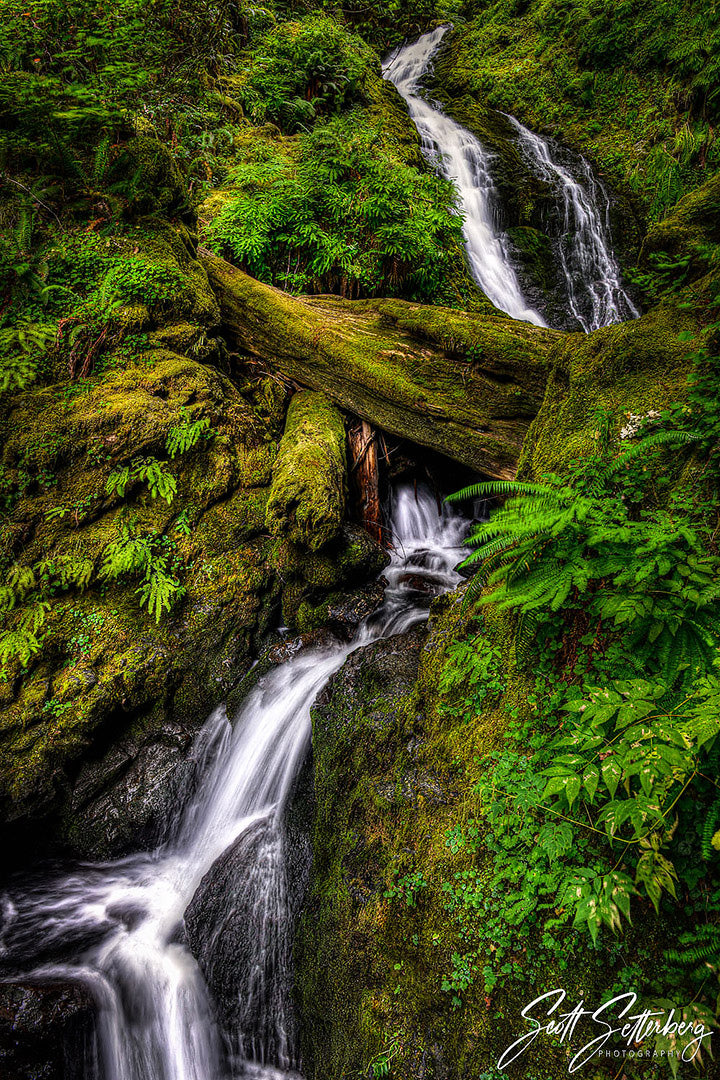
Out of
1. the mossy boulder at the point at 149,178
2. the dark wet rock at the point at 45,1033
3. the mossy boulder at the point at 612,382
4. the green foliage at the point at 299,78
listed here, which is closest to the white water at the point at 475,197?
the green foliage at the point at 299,78

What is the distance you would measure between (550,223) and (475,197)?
67.5 inches

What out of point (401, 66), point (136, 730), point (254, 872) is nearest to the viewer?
point (254, 872)

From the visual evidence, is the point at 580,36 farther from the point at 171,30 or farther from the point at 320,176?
the point at 320,176

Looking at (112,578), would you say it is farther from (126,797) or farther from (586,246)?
(586,246)

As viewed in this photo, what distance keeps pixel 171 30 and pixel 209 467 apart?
9589 mm

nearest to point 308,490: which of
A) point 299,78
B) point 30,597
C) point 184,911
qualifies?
point 30,597

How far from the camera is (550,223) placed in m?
10.2

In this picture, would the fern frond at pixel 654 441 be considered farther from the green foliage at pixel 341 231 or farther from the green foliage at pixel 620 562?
the green foliage at pixel 341 231

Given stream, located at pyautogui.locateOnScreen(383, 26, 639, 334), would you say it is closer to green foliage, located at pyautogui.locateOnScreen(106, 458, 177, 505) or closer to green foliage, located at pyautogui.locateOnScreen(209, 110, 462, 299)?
green foliage, located at pyautogui.locateOnScreen(209, 110, 462, 299)

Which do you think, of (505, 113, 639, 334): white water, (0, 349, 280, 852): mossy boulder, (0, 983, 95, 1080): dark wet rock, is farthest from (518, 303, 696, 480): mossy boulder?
(505, 113, 639, 334): white water

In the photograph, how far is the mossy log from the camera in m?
4.79

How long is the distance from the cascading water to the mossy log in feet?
6.73

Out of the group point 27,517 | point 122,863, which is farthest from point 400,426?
point 122,863

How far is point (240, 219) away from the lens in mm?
6777
